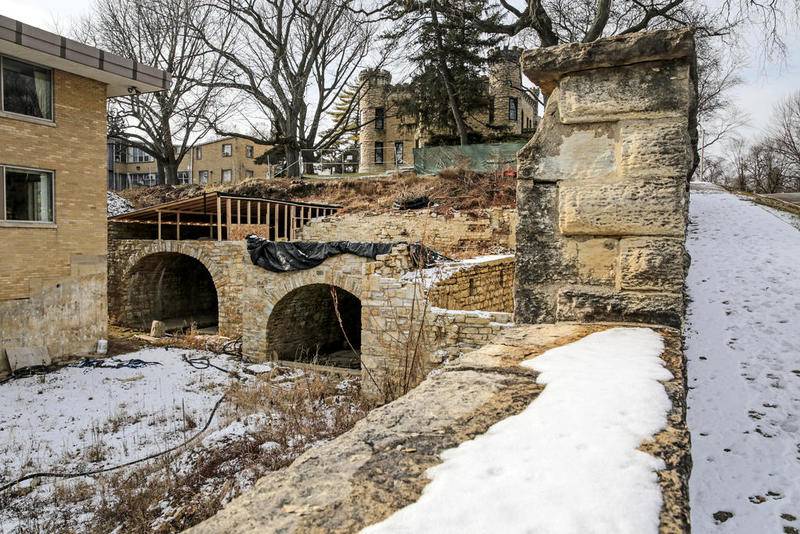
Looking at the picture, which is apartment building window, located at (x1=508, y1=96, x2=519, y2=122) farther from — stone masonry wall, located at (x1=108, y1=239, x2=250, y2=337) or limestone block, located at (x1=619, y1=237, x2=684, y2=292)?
limestone block, located at (x1=619, y1=237, x2=684, y2=292)

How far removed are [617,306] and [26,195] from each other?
41.6ft

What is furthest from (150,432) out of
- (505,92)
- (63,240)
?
(505,92)

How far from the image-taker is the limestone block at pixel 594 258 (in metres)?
2.68

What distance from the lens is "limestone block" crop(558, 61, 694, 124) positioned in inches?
98.3

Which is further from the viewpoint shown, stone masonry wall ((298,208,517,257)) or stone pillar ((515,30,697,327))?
stone masonry wall ((298,208,517,257))

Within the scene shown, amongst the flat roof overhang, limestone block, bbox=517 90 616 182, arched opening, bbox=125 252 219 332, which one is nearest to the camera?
limestone block, bbox=517 90 616 182

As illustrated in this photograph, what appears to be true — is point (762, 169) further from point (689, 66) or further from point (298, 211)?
point (689, 66)

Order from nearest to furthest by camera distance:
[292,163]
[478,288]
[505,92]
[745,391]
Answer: [745,391]
[478,288]
[292,163]
[505,92]

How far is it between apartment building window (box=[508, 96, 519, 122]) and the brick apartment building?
2276 cm

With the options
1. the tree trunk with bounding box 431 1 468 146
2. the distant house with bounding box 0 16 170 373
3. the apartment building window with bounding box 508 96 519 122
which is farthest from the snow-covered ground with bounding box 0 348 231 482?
the apartment building window with bounding box 508 96 519 122

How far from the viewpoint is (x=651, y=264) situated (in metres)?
2.57

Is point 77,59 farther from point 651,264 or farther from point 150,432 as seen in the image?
point 651,264

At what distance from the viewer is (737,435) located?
3625 mm

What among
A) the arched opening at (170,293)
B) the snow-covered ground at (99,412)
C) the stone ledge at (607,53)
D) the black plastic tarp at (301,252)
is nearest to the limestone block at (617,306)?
the stone ledge at (607,53)
